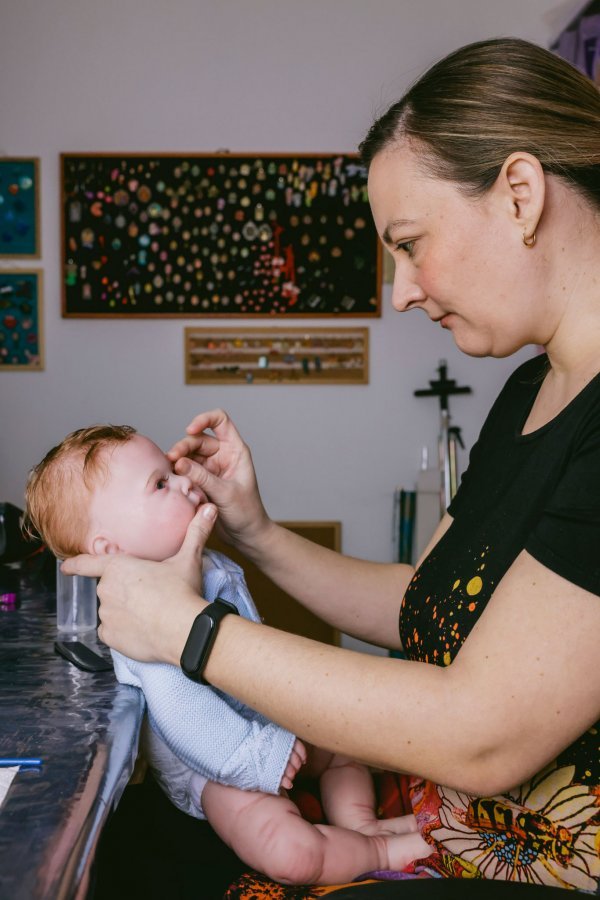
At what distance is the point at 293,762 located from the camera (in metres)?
1.21

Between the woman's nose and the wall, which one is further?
the wall

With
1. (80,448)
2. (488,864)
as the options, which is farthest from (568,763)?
(80,448)

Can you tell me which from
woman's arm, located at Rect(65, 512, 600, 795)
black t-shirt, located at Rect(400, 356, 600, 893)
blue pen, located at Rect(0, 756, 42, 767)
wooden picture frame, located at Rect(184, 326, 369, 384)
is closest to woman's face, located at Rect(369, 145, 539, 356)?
black t-shirt, located at Rect(400, 356, 600, 893)

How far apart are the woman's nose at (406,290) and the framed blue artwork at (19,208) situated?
2.99 metres

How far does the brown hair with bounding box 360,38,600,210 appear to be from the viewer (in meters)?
1.04

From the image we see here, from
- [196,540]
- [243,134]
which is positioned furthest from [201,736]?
[243,134]

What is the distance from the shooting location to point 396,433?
12.8 ft

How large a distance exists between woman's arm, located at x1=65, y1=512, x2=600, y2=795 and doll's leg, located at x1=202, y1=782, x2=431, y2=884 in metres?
0.26

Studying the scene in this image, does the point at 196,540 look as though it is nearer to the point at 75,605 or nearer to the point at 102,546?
the point at 102,546

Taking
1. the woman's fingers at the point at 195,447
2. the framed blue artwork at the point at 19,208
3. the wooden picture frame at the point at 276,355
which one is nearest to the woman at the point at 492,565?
the woman's fingers at the point at 195,447

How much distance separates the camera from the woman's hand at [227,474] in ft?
4.88

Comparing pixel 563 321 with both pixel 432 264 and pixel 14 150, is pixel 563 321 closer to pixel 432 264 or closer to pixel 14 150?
pixel 432 264

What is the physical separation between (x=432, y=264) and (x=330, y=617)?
0.73 meters

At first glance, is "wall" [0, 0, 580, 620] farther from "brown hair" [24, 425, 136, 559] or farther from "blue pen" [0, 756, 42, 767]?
"blue pen" [0, 756, 42, 767]
